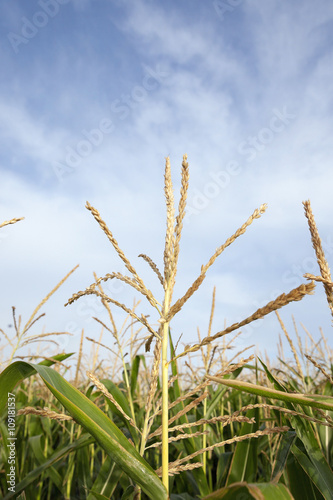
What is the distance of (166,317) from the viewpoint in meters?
1.03

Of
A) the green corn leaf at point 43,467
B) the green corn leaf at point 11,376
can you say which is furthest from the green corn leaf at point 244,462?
the green corn leaf at point 11,376

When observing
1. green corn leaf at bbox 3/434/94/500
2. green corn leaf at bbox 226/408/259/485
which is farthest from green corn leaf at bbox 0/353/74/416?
green corn leaf at bbox 226/408/259/485

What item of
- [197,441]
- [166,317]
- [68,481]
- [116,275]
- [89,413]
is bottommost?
[68,481]

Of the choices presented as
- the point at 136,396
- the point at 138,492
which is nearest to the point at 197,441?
the point at 138,492

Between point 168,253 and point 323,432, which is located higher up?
point 168,253

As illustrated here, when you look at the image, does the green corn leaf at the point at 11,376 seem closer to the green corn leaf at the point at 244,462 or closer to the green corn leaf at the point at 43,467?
the green corn leaf at the point at 43,467

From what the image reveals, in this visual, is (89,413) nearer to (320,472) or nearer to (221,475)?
(320,472)

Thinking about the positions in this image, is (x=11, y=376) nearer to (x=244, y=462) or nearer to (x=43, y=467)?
(x=43, y=467)

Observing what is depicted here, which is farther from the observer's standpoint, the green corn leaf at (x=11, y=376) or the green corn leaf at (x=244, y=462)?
the green corn leaf at (x=244, y=462)

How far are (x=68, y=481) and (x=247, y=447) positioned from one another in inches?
Answer: 72.5

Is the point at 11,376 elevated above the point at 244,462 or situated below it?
above

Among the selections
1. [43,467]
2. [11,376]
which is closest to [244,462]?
[43,467]

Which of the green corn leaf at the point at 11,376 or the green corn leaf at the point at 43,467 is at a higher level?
the green corn leaf at the point at 11,376

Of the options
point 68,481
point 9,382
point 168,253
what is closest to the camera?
point 168,253
